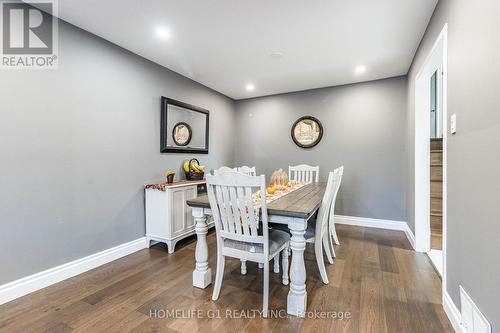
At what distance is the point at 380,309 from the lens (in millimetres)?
1775

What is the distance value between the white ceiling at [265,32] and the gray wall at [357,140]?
18.7 inches

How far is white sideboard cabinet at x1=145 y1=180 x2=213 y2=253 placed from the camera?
2879 mm

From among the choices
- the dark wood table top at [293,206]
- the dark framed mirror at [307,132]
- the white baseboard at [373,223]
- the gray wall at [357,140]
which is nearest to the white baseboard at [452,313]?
the dark wood table top at [293,206]

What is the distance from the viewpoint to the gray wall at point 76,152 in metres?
1.96

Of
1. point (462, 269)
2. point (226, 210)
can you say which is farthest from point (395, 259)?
point (226, 210)

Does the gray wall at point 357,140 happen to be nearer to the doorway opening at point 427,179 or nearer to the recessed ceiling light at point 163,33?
the doorway opening at point 427,179

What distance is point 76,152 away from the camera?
Answer: 2354mm

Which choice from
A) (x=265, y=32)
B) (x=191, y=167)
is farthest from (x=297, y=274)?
(x=191, y=167)

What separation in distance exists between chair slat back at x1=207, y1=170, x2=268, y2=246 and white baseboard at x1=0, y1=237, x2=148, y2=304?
1.55 m

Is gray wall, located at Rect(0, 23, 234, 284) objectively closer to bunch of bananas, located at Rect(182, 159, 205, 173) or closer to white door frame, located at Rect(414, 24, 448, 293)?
bunch of bananas, located at Rect(182, 159, 205, 173)

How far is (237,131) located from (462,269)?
13.6 ft

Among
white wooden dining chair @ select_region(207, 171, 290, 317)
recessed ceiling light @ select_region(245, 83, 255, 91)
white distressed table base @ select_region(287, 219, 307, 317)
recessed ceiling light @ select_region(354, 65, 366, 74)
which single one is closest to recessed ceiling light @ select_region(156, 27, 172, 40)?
white wooden dining chair @ select_region(207, 171, 290, 317)

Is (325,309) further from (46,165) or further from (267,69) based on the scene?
(267,69)

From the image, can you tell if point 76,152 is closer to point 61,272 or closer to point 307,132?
point 61,272
